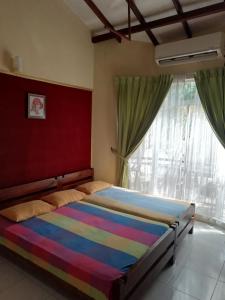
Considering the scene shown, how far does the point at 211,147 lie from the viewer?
3314 mm

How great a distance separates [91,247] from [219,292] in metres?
1.26

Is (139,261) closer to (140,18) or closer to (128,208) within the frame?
(128,208)

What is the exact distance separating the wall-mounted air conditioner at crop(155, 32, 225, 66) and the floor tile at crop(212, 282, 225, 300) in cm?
271

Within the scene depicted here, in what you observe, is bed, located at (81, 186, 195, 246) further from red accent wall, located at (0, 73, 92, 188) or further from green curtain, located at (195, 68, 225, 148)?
green curtain, located at (195, 68, 225, 148)

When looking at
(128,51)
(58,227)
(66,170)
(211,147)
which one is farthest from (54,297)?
(128,51)

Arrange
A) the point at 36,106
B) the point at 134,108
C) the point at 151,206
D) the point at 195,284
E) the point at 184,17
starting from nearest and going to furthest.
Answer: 1. the point at 195,284
2. the point at 184,17
3. the point at 151,206
4. the point at 36,106
5. the point at 134,108

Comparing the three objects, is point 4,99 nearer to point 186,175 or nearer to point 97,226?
point 97,226

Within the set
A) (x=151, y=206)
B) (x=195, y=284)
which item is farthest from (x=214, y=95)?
(x=195, y=284)

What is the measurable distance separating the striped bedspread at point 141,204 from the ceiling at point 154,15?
2457 mm

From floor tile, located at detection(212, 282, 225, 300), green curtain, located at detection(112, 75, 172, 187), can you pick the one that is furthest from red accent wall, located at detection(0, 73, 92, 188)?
floor tile, located at detection(212, 282, 225, 300)

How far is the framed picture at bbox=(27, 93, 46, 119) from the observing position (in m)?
3.09

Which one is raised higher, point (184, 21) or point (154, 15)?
point (154, 15)

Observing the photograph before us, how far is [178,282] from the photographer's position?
223 cm

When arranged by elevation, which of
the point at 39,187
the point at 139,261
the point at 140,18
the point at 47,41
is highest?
the point at 140,18
